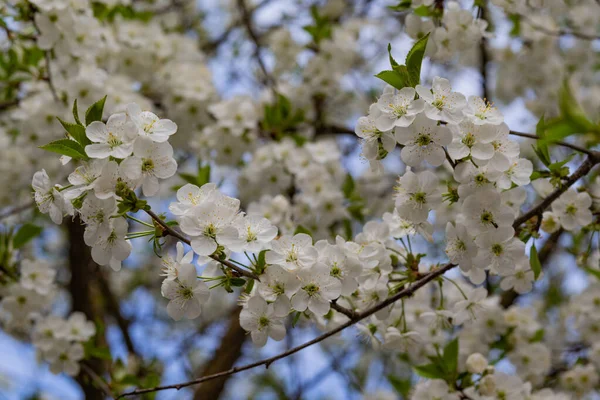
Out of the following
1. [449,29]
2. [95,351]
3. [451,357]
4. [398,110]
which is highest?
[398,110]

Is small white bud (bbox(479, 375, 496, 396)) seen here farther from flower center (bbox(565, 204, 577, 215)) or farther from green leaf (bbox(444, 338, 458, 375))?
flower center (bbox(565, 204, 577, 215))

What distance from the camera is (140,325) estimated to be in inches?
203

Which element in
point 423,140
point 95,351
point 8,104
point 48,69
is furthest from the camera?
point 8,104

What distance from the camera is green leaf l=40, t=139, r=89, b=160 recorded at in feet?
5.05

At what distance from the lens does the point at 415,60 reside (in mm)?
1629

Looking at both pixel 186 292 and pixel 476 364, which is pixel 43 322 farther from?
pixel 476 364

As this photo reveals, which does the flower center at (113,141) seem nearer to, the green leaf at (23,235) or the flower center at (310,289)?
the flower center at (310,289)

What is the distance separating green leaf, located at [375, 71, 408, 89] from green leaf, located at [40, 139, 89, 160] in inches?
32.3

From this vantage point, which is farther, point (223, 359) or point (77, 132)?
point (223, 359)

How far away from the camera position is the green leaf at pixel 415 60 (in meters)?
1.61

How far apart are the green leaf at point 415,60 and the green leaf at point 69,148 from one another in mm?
899

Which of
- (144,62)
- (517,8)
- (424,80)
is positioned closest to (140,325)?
(144,62)

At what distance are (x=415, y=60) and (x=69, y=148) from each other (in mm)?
952

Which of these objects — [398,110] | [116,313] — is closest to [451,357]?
[398,110]
